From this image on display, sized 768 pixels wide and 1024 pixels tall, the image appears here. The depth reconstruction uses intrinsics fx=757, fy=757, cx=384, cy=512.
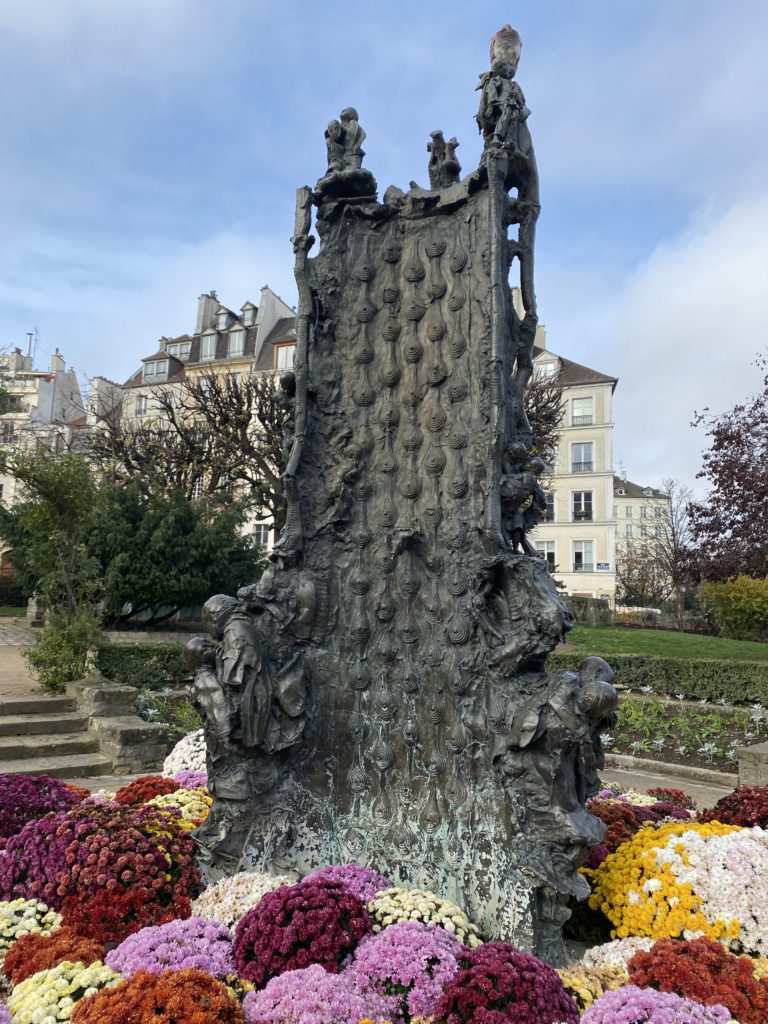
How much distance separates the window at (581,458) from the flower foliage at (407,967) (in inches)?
1384

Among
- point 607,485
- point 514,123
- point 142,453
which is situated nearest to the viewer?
point 514,123

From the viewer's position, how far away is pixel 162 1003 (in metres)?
2.45

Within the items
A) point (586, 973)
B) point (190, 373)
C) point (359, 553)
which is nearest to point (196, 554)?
point (359, 553)

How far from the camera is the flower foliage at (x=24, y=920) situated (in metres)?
3.33

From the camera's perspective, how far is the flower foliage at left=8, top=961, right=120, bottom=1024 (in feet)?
→ 8.47

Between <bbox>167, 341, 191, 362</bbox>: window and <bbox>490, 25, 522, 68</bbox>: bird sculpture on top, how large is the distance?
38.1 m

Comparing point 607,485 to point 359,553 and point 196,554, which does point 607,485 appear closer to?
point 196,554

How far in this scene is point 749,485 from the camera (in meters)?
17.3

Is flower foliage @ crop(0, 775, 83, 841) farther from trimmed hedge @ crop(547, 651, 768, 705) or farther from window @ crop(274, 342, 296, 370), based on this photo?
window @ crop(274, 342, 296, 370)

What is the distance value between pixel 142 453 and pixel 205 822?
804 inches

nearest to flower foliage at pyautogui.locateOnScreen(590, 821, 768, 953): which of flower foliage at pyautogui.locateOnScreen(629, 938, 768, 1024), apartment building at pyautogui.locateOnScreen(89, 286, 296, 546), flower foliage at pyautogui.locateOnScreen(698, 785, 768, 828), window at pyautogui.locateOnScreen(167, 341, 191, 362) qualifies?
flower foliage at pyautogui.locateOnScreen(629, 938, 768, 1024)

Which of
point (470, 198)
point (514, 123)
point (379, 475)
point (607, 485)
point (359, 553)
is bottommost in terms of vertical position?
point (359, 553)

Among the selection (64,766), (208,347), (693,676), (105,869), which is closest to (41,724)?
(64,766)

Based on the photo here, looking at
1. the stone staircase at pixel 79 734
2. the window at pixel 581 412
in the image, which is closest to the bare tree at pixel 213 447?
the stone staircase at pixel 79 734
